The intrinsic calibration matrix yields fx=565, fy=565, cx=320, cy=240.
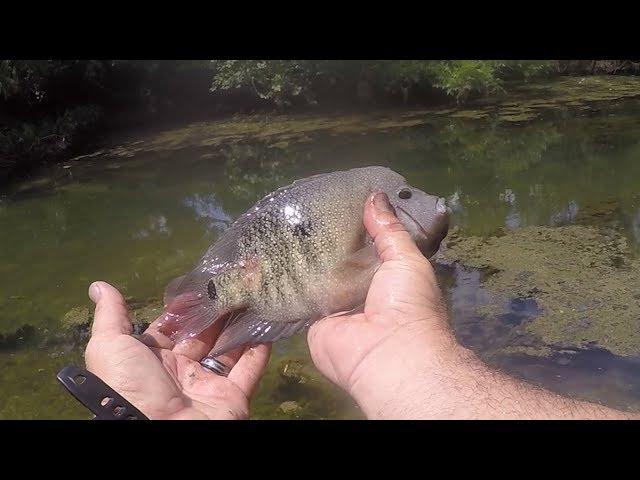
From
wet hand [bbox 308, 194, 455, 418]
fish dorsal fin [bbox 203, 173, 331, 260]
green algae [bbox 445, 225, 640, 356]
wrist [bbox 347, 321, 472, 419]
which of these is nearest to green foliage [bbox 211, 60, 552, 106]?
green algae [bbox 445, 225, 640, 356]

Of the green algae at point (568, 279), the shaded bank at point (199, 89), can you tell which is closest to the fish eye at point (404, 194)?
the green algae at point (568, 279)

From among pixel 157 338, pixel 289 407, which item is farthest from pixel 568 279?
pixel 157 338

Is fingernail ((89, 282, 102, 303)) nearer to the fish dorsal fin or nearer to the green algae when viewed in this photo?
the fish dorsal fin

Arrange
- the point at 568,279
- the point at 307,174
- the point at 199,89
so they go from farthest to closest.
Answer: the point at 199,89 < the point at 307,174 < the point at 568,279

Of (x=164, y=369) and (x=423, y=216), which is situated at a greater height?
(x=423, y=216)

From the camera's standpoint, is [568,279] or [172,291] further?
[568,279]

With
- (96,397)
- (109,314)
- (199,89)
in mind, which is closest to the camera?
(96,397)

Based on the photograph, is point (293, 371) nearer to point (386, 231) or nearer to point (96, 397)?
point (386, 231)
